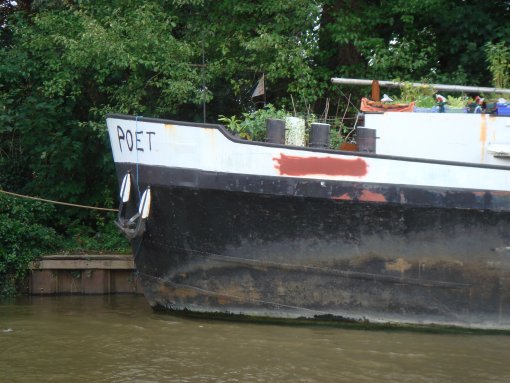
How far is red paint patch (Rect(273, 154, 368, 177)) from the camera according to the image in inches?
324


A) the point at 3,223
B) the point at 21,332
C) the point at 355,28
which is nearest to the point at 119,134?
the point at 21,332

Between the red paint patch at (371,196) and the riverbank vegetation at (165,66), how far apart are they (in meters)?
2.82

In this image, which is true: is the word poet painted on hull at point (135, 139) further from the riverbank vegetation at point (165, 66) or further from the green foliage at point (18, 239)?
the green foliage at point (18, 239)

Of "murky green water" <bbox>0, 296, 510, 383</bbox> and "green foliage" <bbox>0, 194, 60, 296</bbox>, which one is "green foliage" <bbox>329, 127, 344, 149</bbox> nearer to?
"murky green water" <bbox>0, 296, 510, 383</bbox>

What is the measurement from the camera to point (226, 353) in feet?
24.6

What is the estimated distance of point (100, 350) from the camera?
769 cm

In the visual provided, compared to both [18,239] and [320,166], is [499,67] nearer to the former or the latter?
[320,166]

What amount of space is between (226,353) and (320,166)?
7.00 feet

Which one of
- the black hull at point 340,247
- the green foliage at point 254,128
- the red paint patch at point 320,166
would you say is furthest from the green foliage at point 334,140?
the black hull at point 340,247

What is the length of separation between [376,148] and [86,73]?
5.47 metres

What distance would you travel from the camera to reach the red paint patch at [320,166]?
27.0 ft

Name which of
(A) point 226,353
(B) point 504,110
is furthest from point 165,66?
(A) point 226,353

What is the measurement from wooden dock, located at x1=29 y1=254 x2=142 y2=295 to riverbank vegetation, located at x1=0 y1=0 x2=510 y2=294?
0.85ft

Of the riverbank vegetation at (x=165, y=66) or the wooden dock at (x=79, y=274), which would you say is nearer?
the wooden dock at (x=79, y=274)
